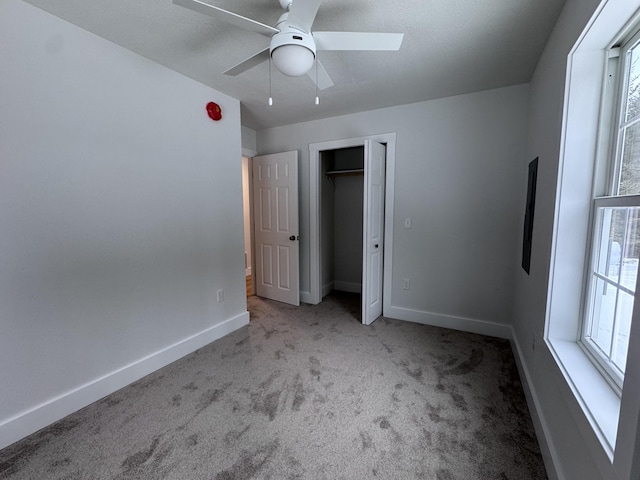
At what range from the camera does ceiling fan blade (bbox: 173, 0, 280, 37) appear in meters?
1.16

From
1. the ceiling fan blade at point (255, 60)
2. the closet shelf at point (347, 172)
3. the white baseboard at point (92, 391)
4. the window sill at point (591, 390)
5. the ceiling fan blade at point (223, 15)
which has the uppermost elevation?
the ceiling fan blade at point (223, 15)

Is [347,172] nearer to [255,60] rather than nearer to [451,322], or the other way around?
[451,322]

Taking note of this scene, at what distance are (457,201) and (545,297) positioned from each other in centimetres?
143

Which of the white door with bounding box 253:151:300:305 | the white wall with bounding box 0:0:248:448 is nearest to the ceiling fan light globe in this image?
the white wall with bounding box 0:0:248:448

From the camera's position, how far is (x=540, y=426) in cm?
147

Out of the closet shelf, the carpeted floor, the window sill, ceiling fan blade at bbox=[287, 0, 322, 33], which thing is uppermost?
ceiling fan blade at bbox=[287, 0, 322, 33]

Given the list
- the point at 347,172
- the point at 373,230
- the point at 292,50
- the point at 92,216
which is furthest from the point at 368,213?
the point at 92,216

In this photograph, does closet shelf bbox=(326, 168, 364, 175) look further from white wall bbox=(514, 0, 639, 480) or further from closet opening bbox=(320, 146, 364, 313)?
white wall bbox=(514, 0, 639, 480)

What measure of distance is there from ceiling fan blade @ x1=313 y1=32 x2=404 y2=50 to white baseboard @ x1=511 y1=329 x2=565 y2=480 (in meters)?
2.05

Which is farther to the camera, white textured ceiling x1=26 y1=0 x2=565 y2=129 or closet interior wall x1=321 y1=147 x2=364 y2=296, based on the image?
closet interior wall x1=321 y1=147 x2=364 y2=296

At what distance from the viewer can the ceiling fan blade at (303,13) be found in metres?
1.19

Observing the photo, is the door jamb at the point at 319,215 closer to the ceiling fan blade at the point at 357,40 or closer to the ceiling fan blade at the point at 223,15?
the ceiling fan blade at the point at 357,40

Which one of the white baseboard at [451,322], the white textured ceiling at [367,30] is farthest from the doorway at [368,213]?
the white textured ceiling at [367,30]

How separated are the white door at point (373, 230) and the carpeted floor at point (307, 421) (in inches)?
23.3
